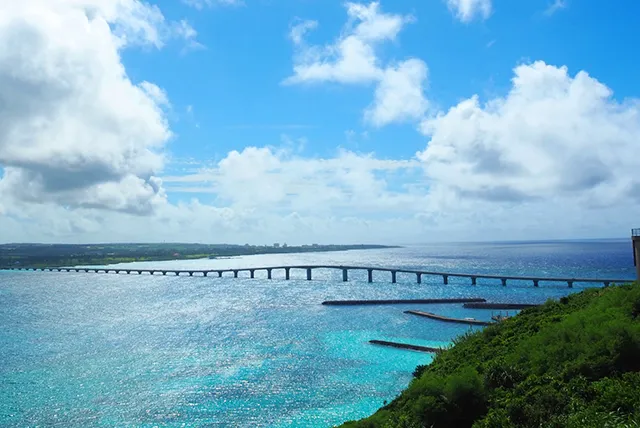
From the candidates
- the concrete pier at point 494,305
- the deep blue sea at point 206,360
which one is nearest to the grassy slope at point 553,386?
the deep blue sea at point 206,360

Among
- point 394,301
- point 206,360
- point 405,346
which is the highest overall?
point 394,301

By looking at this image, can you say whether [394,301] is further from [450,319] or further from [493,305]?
[450,319]

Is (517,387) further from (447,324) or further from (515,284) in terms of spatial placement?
(515,284)

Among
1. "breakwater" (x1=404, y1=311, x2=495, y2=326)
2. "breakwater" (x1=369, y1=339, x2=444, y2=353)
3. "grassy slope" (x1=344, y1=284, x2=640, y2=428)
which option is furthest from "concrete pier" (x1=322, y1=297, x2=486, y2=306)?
"grassy slope" (x1=344, y1=284, x2=640, y2=428)

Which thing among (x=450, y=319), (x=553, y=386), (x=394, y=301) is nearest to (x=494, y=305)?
(x=450, y=319)

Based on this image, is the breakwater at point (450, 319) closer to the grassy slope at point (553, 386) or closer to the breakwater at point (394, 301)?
the breakwater at point (394, 301)

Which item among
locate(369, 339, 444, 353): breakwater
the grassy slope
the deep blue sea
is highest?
the grassy slope

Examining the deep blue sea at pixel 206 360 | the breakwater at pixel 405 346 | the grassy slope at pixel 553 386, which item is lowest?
the deep blue sea at pixel 206 360

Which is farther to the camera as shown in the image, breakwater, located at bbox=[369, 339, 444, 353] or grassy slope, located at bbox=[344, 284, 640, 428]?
breakwater, located at bbox=[369, 339, 444, 353]

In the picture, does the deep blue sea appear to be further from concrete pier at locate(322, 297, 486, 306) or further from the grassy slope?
the grassy slope
